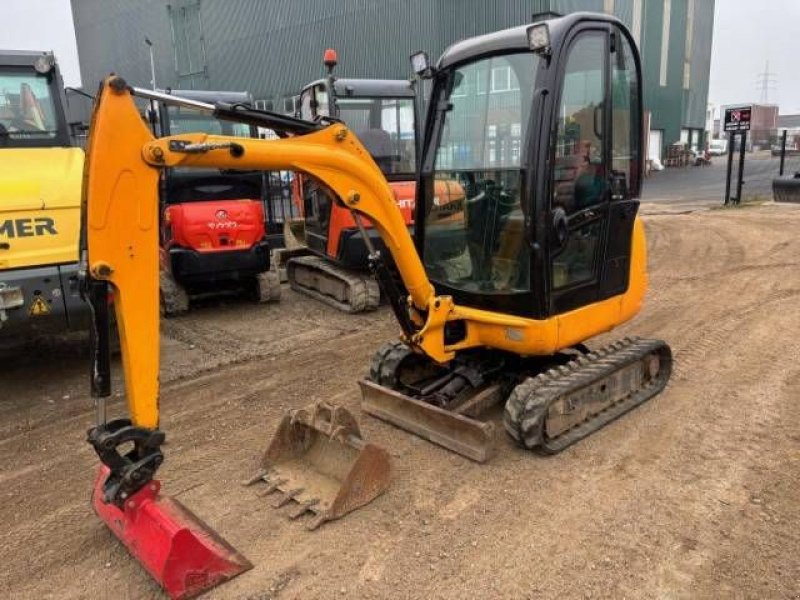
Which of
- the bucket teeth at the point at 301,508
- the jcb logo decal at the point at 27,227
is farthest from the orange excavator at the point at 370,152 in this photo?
the bucket teeth at the point at 301,508

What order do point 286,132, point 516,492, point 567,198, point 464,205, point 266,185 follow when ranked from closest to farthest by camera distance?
point 286,132, point 516,492, point 567,198, point 464,205, point 266,185

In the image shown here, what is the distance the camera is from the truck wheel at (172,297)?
739 centimetres

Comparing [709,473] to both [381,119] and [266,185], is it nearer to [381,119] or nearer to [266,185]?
[381,119]

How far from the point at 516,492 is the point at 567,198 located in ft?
5.73

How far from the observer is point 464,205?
423 cm

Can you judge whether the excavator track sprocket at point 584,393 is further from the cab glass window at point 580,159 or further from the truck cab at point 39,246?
the truck cab at point 39,246

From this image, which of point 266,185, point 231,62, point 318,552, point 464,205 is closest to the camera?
point 318,552

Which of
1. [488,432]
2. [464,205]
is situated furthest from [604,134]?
[488,432]

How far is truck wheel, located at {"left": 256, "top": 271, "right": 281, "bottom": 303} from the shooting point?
26.2 feet

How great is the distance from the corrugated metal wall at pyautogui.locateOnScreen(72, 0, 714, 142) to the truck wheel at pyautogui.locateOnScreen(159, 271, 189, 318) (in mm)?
17935

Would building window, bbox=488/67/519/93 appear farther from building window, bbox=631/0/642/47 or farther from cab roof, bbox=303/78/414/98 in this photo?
building window, bbox=631/0/642/47

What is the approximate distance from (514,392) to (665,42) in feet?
119

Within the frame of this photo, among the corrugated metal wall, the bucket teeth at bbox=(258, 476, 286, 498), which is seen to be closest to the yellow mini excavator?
the bucket teeth at bbox=(258, 476, 286, 498)

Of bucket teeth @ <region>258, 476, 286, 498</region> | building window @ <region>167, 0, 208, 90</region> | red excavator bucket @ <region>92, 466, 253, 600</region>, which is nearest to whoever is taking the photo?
red excavator bucket @ <region>92, 466, 253, 600</region>
